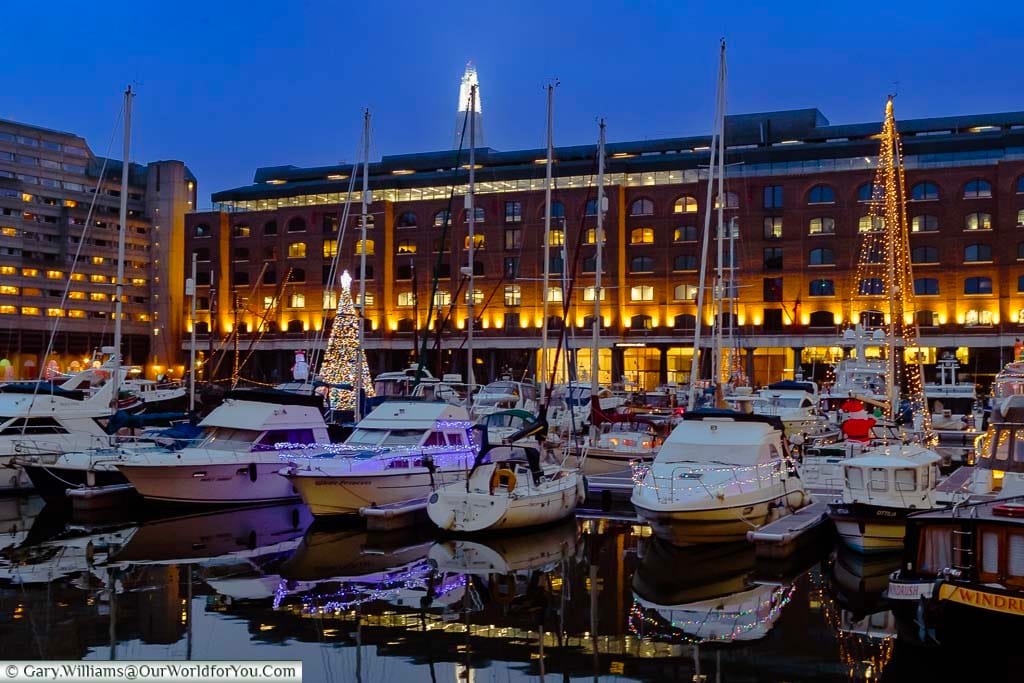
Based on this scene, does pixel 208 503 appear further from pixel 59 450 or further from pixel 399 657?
pixel 399 657

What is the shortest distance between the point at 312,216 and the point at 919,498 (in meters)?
75.1

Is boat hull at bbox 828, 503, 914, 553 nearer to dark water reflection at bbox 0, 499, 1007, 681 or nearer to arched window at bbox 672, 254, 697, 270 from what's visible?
dark water reflection at bbox 0, 499, 1007, 681

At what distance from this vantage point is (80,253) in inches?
3952

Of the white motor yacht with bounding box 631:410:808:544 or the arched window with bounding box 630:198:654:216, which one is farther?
the arched window with bounding box 630:198:654:216

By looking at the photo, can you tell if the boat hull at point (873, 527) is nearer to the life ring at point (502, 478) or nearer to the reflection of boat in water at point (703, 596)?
the reflection of boat in water at point (703, 596)

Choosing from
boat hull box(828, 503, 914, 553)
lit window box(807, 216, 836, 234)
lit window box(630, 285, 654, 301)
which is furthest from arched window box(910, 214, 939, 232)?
boat hull box(828, 503, 914, 553)

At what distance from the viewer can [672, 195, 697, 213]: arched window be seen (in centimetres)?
7988

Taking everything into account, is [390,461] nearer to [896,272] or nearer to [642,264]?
[896,272]

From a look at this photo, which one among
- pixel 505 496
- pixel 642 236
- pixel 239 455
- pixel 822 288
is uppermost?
pixel 642 236

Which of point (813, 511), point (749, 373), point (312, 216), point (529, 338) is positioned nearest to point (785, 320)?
point (749, 373)

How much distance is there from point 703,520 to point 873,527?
3641 millimetres

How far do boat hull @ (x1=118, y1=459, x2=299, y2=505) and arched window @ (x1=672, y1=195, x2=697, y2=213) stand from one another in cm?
5664

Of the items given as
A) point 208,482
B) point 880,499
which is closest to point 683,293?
point 208,482

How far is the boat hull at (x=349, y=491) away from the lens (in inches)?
1005
